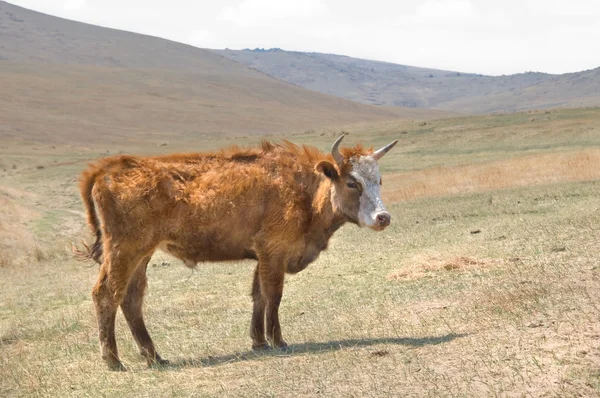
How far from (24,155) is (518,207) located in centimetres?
4060

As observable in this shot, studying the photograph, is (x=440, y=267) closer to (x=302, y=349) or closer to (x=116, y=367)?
(x=302, y=349)

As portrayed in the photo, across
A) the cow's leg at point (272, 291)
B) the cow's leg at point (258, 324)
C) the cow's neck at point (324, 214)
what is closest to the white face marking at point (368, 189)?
the cow's neck at point (324, 214)

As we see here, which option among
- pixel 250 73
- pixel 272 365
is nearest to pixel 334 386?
pixel 272 365

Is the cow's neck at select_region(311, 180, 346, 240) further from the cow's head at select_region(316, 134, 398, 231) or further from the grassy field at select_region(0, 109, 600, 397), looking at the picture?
the grassy field at select_region(0, 109, 600, 397)

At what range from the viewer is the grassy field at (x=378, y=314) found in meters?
7.38

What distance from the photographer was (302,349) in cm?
907

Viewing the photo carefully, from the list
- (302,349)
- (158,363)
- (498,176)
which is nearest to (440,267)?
(302,349)

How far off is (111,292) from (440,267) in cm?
545

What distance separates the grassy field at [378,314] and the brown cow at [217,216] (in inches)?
29.6

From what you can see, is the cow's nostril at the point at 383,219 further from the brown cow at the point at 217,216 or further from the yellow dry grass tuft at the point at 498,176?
the yellow dry grass tuft at the point at 498,176

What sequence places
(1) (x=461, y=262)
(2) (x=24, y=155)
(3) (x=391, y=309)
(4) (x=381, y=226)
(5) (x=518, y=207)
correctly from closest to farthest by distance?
(4) (x=381, y=226) → (3) (x=391, y=309) → (1) (x=461, y=262) → (5) (x=518, y=207) → (2) (x=24, y=155)

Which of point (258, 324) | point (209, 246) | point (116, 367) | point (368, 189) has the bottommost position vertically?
point (116, 367)

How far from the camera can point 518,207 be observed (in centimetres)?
2006

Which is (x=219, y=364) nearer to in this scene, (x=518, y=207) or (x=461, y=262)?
(x=461, y=262)
